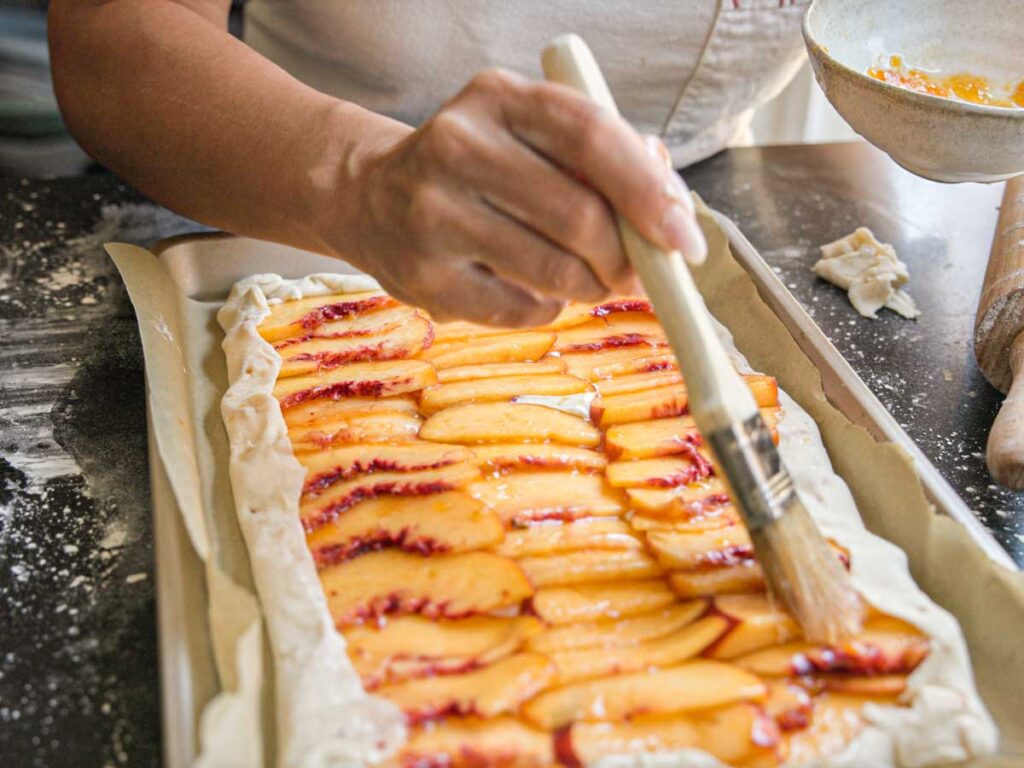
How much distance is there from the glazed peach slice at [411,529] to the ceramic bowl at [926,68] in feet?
2.66

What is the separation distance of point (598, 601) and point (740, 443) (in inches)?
10.8

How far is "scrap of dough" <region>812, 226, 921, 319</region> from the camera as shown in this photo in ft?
6.17

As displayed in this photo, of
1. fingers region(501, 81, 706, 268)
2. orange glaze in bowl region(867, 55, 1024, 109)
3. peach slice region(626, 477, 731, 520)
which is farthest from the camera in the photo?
orange glaze in bowl region(867, 55, 1024, 109)

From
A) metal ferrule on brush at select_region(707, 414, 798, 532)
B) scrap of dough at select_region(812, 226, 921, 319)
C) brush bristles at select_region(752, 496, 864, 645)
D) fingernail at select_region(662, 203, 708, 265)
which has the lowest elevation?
scrap of dough at select_region(812, 226, 921, 319)

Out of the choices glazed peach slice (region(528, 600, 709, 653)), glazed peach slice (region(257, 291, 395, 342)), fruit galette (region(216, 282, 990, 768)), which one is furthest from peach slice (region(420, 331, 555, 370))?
glazed peach slice (region(528, 600, 709, 653))

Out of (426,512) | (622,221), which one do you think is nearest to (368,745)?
(426,512)

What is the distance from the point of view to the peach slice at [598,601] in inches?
45.9

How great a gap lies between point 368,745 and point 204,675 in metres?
0.23

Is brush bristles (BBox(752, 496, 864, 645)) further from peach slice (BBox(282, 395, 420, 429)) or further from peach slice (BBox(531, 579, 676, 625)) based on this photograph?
peach slice (BBox(282, 395, 420, 429))

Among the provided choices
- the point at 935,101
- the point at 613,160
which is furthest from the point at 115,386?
the point at 935,101

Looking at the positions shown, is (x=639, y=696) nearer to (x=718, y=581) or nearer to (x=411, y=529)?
(x=718, y=581)

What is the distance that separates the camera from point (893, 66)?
68.4 inches

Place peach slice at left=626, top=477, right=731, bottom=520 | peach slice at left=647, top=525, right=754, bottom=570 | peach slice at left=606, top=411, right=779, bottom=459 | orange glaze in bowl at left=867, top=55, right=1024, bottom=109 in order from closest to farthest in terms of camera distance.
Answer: peach slice at left=647, top=525, right=754, bottom=570 → peach slice at left=626, top=477, right=731, bottom=520 → peach slice at left=606, top=411, right=779, bottom=459 → orange glaze in bowl at left=867, top=55, right=1024, bottom=109

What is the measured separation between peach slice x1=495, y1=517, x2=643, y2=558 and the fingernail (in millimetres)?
412
